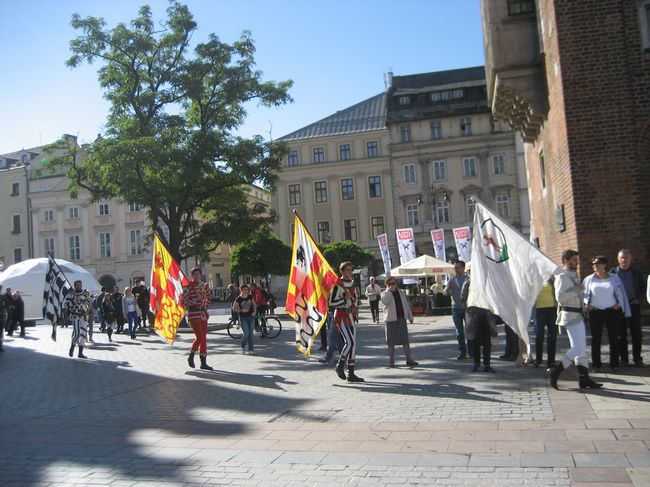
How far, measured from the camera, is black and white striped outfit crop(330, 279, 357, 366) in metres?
10.1

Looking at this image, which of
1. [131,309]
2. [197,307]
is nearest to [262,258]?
[131,309]

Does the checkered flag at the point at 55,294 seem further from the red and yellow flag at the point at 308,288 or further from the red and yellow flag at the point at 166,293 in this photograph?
the red and yellow flag at the point at 308,288

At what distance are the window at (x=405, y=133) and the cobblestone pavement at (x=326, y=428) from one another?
147ft

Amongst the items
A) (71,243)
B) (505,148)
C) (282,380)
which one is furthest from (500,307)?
(71,243)

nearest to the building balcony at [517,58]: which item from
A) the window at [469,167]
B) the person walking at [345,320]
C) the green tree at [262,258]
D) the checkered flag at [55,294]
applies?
the person walking at [345,320]

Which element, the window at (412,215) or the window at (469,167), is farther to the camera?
the window at (412,215)

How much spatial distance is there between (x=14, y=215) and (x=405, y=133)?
4231 cm

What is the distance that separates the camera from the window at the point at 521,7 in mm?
15586

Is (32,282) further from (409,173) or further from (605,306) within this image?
(409,173)

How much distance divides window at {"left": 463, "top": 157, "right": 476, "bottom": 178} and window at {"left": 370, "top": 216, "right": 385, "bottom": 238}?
8.67m

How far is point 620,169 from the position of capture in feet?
43.0

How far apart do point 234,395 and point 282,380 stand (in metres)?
1.38

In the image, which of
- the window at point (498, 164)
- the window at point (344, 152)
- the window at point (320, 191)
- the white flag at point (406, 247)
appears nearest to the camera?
the white flag at point (406, 247)

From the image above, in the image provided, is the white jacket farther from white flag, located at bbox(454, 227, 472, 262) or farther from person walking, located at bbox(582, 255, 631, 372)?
white flag, located at bbox(454, 227, 472, 262)
